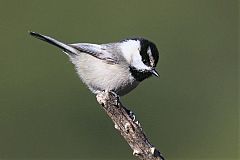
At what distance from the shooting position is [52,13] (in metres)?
7.46

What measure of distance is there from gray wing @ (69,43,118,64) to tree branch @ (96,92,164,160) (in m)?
0.80

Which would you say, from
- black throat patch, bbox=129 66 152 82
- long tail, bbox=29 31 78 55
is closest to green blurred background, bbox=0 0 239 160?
long tail, bbox=29 31 78 55

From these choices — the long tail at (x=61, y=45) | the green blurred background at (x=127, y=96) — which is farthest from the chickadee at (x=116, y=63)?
the green blurred background at (x=127, y=96)

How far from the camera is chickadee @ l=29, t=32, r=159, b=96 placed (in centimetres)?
407

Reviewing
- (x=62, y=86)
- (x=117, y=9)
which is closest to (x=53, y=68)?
(x=62, y=86)


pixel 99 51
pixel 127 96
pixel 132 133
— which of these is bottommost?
pixel 132 133

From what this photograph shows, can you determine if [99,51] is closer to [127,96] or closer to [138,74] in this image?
[138,74]

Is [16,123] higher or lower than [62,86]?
lower

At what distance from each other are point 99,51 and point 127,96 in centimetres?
267

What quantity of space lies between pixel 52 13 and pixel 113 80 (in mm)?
3507

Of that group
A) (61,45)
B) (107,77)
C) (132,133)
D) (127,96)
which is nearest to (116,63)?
(107,77)

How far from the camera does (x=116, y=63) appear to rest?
163 inches

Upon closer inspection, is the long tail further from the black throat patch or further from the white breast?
the black throat patch

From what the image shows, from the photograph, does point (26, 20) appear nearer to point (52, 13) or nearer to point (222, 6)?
point (52, 13)
